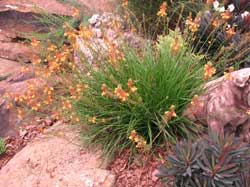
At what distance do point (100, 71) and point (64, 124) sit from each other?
28.5 inches

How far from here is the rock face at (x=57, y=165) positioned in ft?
11.5

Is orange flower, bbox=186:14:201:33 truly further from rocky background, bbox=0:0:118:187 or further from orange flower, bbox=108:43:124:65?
rocky background, bbox=0:0:118:187

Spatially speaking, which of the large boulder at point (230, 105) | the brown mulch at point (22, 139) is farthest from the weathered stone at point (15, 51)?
the large boulder at point (230, 105)

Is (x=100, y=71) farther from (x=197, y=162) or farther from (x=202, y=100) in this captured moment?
(x=197, y=162)

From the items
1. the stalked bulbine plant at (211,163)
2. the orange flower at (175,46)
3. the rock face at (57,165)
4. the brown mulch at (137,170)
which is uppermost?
the orange flower at (175,46)

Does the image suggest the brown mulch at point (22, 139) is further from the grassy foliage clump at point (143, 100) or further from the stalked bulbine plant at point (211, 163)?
the stalked bulbine plant at point (211, 163)

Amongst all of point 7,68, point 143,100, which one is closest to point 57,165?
point 143,100

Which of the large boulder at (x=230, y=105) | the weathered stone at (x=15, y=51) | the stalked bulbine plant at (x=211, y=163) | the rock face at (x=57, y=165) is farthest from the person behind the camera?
the weathered stone at (x=15, y=51)

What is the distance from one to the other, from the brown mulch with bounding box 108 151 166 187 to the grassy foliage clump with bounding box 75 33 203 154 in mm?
111

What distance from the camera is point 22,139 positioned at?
180 inches

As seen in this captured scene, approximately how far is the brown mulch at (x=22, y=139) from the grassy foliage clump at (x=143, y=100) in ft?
2.74

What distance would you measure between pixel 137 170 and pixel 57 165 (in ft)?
2.12

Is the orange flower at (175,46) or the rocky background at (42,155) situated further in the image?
the rocky background at (42,155)

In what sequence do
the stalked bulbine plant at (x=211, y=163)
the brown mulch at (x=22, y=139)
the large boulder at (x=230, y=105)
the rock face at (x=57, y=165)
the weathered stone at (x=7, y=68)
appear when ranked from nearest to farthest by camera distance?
the stalked bulbine plant at (x=211, y=163) → the large boulder at (x=230, y=105) → the rock face at (x=57, y=165) → the brown mulch at (x=22, y=139) → the weathered stone at (x=7, y=68)
